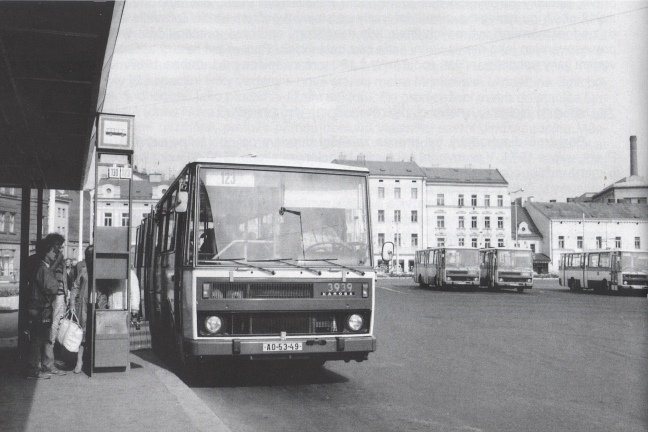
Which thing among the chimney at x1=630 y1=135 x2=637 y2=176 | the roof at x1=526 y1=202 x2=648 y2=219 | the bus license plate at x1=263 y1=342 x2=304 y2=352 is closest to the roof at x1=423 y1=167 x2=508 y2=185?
the roof at x1=526 y1=202 x2=648 y2=219

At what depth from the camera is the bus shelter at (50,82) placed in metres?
6.16

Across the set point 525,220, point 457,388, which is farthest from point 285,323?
point 525,220

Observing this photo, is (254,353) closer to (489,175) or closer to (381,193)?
(381,193)

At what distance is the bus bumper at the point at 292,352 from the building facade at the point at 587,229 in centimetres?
9899

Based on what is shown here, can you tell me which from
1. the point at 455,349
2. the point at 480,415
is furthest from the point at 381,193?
the point at 480,415

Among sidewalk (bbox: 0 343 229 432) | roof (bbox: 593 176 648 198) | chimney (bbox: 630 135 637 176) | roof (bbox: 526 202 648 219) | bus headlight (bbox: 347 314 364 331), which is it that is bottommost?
sidewalk (bbox: 0 343 229 432)

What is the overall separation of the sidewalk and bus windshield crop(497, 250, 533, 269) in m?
37.9

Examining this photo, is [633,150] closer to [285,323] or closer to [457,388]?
[457,388]

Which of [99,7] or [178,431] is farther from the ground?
[99,7]

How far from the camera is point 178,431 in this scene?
241 inches

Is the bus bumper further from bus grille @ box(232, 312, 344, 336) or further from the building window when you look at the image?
the building window

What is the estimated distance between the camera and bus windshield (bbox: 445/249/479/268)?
1785 inches

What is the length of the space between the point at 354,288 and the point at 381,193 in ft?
306

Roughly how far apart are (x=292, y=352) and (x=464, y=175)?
100718mm
